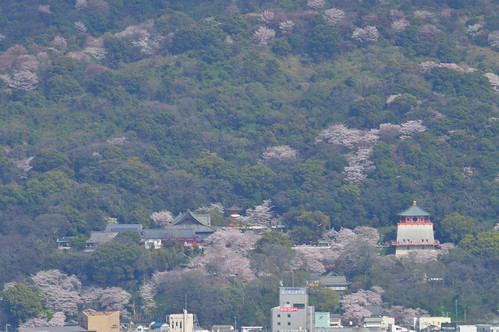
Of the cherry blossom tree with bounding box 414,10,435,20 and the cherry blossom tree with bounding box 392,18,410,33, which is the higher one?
the cherry blossom tree with bounding box 414,10,435,20

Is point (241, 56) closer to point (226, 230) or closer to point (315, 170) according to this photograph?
point (315, 170)

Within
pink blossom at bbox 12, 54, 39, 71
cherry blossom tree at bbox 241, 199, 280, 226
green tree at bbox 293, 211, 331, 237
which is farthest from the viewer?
pink blossom at bbox 12, 54, 39, 71

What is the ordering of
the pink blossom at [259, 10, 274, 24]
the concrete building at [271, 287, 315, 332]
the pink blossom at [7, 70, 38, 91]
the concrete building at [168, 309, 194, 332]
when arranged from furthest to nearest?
the pink blossom at [259, 10, 274, 24] < the pink blossom at [7, 70, 38, 91] < the concrete building at [168, 309, 194, 332] < the concrete building at [271, 287, 315, 332]

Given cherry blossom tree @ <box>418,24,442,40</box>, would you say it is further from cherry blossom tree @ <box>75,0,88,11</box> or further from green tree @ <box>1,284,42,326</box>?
green tree @ <box>1,284,42,326</box>

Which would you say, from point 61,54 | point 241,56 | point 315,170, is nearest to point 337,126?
point 315,170

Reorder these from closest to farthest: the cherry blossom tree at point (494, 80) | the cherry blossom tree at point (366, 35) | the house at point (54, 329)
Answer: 1. the house at point (54, 329)
2. the cherry blossom tree at point (494, 80)
3. the cherry blossom tree at point (366, 35)

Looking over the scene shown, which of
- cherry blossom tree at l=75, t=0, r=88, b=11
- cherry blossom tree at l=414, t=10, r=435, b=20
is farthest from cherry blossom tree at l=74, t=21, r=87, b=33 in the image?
cherry blossom tree at l=414, t=10, r=435, b=20

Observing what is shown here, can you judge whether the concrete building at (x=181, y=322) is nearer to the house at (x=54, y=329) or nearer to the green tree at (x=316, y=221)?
the house at (x=54, y=329)

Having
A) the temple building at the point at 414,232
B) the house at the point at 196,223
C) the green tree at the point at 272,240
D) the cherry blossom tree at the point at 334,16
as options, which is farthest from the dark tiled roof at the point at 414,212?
the cherry blossom tree at the point at 334,16
